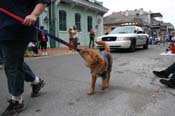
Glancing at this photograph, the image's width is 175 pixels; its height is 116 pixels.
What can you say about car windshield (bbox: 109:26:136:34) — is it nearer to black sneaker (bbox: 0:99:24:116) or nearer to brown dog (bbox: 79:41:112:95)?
brown dog (bbox: 79:41:112:95)

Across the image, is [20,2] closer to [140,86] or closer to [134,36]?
[140,86]

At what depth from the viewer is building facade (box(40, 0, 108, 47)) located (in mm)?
17969

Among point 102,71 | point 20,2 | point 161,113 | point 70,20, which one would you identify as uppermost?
point 70,20

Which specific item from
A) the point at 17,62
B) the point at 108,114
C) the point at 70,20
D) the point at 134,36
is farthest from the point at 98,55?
the point at 70,20

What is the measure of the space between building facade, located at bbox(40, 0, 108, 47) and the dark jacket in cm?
1434

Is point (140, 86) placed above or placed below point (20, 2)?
below

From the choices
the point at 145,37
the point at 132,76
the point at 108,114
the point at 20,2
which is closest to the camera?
the point at 20,2

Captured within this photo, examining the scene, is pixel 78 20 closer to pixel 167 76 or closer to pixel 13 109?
pixel 167 76

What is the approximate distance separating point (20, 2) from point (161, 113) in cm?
235

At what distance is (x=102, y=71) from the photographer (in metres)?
3.98

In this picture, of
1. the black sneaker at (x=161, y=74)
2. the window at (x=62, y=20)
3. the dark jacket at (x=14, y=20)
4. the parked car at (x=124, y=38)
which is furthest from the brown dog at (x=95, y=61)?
the window at (x=62, y=20)

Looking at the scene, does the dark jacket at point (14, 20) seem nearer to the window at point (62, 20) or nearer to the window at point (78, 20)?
the window at point (62, 20)

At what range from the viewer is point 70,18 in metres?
20.3

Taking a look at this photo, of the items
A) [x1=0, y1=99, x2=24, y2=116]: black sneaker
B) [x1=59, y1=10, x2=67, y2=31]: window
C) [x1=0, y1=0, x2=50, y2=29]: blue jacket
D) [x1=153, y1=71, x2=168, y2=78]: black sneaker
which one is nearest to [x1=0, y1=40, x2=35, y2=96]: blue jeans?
[x1=0, y1=99, x2=24, y2=116]: black sneaker
